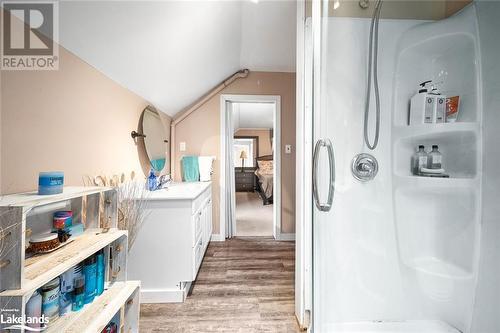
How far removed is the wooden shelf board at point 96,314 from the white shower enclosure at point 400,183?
0.97 metres

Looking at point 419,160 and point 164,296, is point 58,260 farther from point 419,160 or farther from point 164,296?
point 419,160

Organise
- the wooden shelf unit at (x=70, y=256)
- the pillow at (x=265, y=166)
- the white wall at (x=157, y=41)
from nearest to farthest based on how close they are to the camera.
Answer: the wooden shelf unit at (x=70, y=256) < the white wall at (x=157, y=41) < the pillow at (x=265, y=166)

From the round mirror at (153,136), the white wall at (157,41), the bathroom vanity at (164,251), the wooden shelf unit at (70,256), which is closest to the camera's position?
the wooden shelf unit at (70,256)

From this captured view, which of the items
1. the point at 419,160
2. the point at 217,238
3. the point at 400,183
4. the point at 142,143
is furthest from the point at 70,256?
the point at 217,238

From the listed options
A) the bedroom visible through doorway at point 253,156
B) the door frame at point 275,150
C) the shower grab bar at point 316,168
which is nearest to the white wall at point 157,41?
the door frame at point 275,150

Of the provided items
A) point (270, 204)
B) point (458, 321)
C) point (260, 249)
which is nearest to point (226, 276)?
point (260, 249)

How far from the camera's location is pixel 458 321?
118 cm

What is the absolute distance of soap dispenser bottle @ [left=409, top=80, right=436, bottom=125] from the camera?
4.08 ft

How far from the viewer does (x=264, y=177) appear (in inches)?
209

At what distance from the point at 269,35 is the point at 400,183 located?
6.02 feet

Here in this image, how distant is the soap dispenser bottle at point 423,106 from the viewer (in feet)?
4.08

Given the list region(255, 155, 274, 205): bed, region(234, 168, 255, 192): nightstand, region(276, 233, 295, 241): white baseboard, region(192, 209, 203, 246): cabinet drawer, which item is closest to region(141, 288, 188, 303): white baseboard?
region(192, 209, 203, 246): cabinet drawer

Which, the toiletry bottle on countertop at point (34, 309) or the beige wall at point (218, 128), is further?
the beige wall at point (218, 128)

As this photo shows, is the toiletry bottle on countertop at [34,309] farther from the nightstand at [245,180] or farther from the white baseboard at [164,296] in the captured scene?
the nightstand at [245,180]
